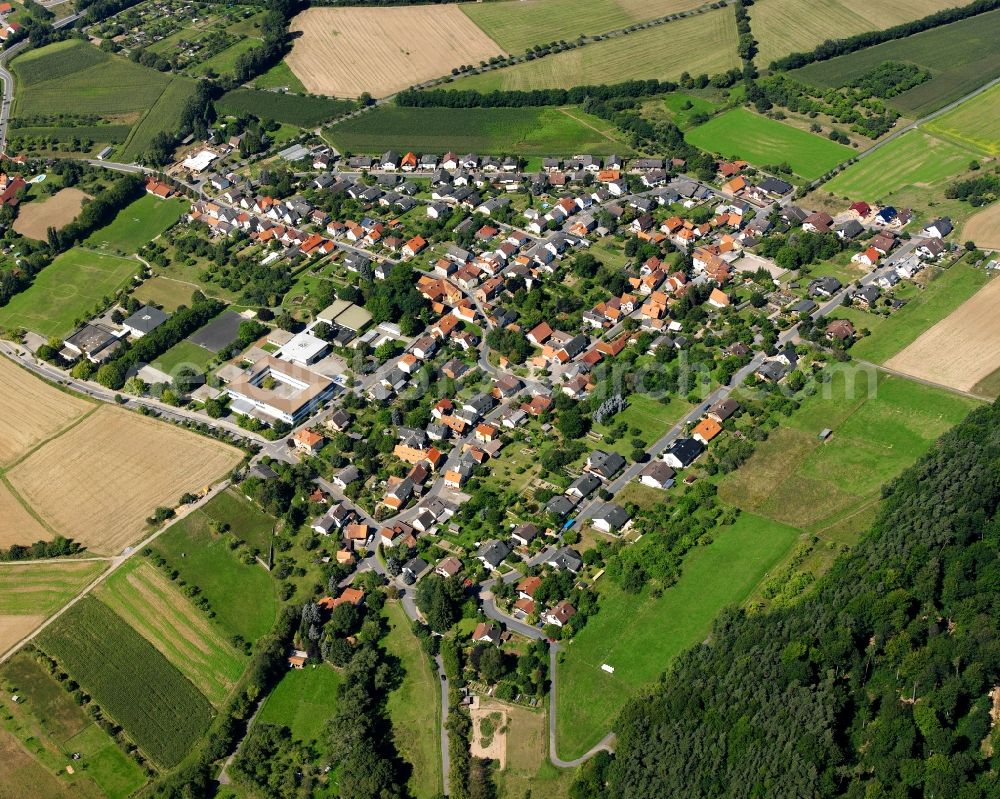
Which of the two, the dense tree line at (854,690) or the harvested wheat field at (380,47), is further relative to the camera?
the harvested wheat field at (380,47)

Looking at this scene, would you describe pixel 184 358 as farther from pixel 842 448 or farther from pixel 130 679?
pixel 842 448

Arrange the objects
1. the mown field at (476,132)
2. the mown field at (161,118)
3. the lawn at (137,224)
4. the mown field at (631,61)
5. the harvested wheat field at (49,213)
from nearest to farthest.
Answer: the lawn at (137,224)
the harvested wheat field at (49,213)
the mown field at (476,132)
the mown field at (161,118)
the mown field at (631,61)

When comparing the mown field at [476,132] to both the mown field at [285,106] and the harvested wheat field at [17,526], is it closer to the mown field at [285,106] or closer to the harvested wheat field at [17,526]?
the mown field at [285,106]

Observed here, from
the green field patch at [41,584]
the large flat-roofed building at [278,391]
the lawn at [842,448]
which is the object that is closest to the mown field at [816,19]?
the lawn at [842,448]

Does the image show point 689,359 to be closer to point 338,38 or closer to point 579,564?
point 579,564

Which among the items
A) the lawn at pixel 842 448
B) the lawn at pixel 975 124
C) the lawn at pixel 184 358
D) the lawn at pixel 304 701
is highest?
the lawn at pixel 975 124

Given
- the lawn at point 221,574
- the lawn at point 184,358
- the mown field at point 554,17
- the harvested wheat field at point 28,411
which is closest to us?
the lawn at point 221,574

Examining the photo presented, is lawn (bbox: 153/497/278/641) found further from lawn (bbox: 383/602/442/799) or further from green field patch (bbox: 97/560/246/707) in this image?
lawn (bbox: 383/602/442/799)
